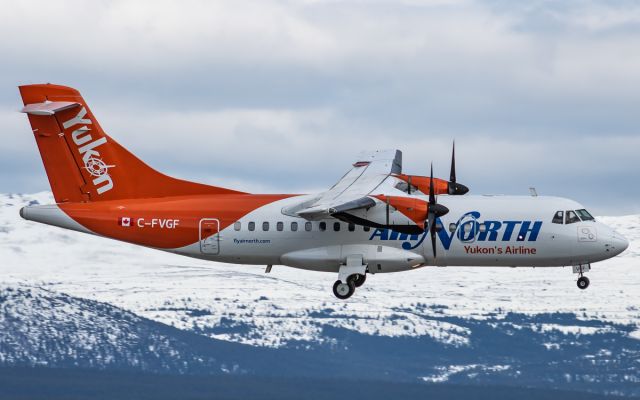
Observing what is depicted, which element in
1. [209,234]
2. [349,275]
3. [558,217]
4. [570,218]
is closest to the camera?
[349,275]

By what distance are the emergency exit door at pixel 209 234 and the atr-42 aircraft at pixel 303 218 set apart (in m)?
0.05

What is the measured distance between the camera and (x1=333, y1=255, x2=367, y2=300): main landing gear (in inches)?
2378

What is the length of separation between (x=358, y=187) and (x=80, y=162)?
1540 cm

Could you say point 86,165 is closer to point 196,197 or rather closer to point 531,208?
point 196,197

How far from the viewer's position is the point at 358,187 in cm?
6109

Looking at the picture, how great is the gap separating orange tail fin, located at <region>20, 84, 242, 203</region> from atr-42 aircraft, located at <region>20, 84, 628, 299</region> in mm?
54

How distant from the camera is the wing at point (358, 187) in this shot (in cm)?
5578

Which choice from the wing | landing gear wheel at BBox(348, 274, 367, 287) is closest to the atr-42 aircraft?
landing gear wheel at BBox(348, 274, 367, 287)

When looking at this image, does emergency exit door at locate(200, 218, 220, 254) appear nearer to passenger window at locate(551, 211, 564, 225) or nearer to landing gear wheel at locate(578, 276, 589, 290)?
passenger window at locate(551, 211, 564, 225)

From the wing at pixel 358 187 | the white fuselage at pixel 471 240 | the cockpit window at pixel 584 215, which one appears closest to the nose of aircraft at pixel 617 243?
the white fuselage at pixel 471 240

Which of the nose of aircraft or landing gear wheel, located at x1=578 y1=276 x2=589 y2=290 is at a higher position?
the nose of aircraft

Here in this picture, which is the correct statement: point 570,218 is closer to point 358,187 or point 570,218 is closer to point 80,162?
point 358,187

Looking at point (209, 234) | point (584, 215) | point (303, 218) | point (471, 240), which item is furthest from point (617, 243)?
point (209, 234)

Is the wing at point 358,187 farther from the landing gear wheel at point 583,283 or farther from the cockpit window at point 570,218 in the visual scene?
the landing gear wheel at point 583,283
